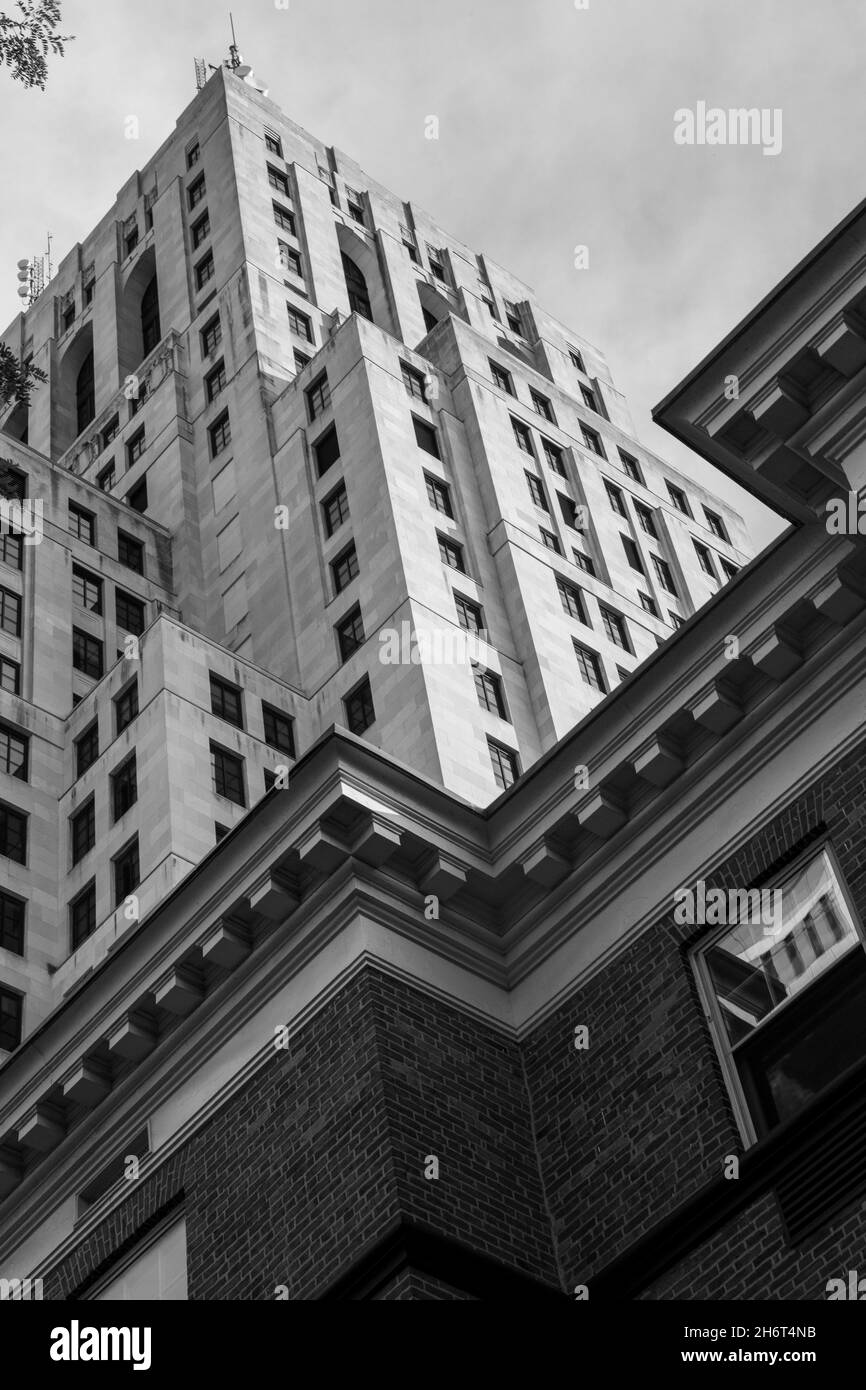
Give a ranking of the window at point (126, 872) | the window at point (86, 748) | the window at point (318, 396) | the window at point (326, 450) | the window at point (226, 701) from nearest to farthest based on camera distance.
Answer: the window at point (126, 872) < the window at point (226, 701) < the window at point (86, 748) < the window at point (326, 450) < the window at point (318, 396)

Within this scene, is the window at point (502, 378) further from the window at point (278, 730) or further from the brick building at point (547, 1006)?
the brick building at point (547, 1006)

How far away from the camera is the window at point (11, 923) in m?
54.3

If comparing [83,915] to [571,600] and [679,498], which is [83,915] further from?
[679,498]

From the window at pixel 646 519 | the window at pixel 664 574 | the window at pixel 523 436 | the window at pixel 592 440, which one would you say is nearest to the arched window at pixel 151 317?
the window at pixel 523 436

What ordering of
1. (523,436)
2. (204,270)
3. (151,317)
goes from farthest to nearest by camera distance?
1. (151,317)
2. (204,270)
3. (523,436)

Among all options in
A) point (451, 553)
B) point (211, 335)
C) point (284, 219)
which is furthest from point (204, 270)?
point (451, 553)

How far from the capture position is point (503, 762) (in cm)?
5922

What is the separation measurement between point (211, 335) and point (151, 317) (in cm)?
1180

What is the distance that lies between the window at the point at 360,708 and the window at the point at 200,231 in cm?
3674

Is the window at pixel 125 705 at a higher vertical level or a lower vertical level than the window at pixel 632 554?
lower

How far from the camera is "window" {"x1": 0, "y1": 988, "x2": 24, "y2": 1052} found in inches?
1991

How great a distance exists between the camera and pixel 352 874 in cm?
2045

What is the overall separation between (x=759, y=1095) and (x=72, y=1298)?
812cm

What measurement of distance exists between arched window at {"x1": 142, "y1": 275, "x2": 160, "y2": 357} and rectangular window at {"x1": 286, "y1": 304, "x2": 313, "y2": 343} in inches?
396
